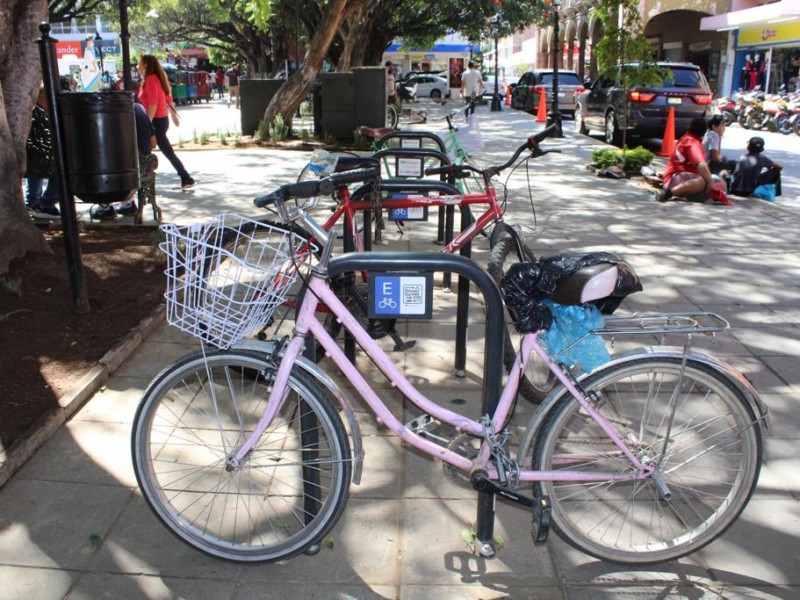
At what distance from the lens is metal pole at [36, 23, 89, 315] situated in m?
4.73

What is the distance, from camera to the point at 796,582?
283cm

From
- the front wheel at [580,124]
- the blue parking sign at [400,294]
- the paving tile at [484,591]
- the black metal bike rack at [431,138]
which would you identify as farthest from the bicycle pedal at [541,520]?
the front wheel at [580,124]

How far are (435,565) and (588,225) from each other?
6.56 meters

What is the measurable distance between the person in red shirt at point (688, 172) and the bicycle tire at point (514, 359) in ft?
20.1

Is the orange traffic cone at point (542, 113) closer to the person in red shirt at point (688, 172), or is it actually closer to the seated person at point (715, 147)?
the seated person at point (715, 147)

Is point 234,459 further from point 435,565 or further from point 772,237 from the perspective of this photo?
point 772,237

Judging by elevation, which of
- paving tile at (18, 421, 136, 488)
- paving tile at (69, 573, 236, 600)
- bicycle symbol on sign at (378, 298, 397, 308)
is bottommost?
paving tile at (69, 573, 236, 600)

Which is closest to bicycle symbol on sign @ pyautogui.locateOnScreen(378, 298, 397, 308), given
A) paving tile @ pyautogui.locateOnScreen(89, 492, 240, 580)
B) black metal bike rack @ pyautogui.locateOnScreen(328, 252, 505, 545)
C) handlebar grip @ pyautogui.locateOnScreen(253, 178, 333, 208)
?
black metal bike rack @ pyautogui.locateOnScreen(328, 252, 505, 545)

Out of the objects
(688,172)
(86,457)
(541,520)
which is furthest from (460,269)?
(688,172)

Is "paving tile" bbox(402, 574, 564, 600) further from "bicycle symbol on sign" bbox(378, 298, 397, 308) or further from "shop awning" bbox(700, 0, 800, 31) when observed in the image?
"shop awning" bbox(700, 0, 800, 31)

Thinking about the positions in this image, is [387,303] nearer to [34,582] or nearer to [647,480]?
[647,480]

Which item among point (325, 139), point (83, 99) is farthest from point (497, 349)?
Result: point (325, 139)

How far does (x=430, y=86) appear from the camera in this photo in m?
46.4

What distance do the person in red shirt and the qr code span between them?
8465 mm
